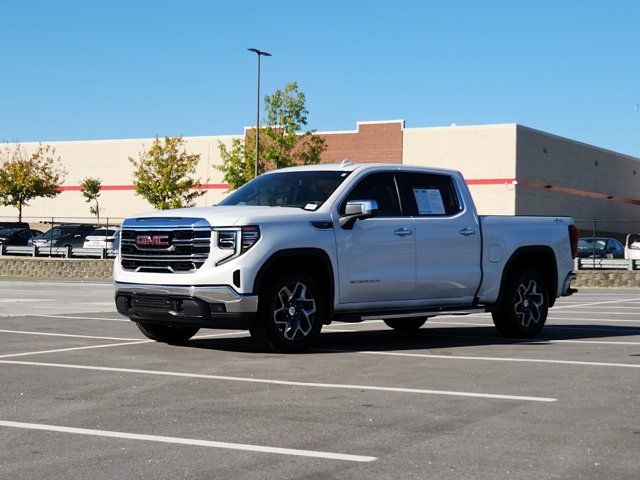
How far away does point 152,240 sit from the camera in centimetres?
1144

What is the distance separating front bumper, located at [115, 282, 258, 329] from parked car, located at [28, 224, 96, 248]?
39623mm

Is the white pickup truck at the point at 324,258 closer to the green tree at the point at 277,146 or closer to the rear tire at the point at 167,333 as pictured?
the rear tire at the point at 167,333

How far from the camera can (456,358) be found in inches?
434

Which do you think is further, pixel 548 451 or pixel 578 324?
pixel 578 324

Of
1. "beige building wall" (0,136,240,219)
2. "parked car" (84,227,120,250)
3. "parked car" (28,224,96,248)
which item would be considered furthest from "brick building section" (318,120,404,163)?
"parked car" (84,227,120,250)

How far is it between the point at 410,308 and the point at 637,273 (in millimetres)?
24034

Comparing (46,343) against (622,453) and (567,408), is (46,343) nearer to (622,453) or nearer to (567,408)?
(567,408)

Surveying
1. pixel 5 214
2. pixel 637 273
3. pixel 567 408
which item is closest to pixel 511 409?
pixel 567 408

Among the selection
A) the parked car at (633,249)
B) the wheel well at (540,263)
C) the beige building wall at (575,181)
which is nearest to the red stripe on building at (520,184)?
the beige building wall at (575,181)

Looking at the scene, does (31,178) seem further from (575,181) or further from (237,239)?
(237,239)

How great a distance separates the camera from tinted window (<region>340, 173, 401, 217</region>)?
1214 cm

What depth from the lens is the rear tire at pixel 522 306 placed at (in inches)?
528

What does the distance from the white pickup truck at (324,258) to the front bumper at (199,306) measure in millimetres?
13

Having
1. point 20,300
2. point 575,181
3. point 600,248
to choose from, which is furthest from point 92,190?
point 20,300
